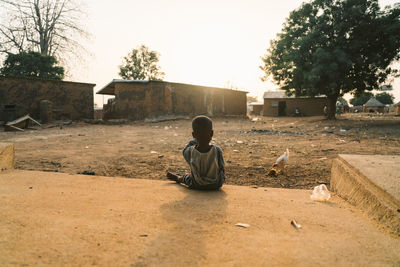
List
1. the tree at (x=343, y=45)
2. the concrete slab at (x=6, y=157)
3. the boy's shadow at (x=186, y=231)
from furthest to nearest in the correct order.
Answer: the tree at (x=343, y=45) < the concrete slab at (x=6, y=157) < the boy's shadow at (x=186, y=231)

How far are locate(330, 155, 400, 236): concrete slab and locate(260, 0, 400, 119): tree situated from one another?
1167cm

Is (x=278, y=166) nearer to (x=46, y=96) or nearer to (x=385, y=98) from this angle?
(x=46, y=96)

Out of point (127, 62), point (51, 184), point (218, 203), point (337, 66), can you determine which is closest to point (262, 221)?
point (218, 203)

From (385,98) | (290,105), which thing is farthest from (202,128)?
(385,98)

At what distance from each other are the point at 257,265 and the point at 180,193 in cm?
122

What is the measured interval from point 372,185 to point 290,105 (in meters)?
31.3

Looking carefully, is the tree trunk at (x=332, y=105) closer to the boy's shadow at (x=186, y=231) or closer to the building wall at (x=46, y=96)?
the building wall at (x=46, y=96)

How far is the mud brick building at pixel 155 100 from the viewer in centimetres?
1505

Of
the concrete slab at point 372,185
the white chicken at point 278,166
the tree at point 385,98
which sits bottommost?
the white chicken at point 278,166

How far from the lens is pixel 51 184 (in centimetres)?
220

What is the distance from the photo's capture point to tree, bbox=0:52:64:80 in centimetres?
1773

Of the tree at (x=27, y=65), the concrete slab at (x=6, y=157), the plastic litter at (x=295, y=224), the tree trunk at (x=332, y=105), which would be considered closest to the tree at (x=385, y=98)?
the tree trunk at (x=332, y=105)

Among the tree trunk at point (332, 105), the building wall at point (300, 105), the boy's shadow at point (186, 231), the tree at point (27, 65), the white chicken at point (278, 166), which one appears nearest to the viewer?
the boy's shadow at point (186, 231)

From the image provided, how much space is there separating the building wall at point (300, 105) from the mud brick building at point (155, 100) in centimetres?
1637
